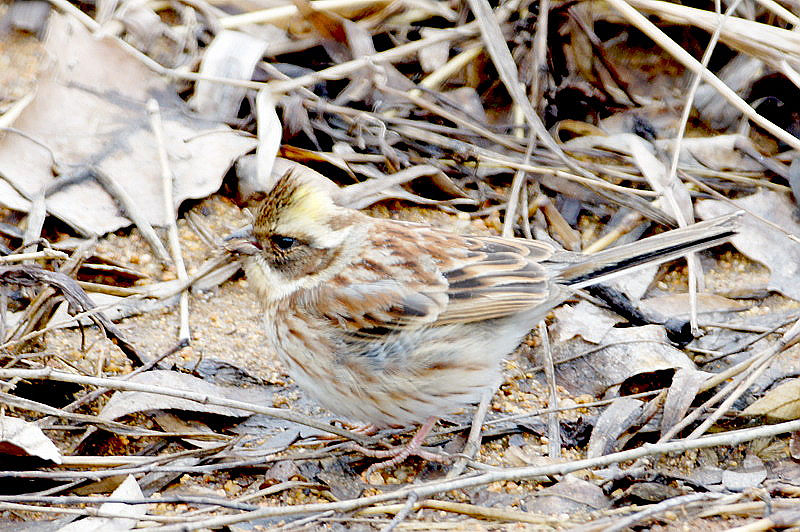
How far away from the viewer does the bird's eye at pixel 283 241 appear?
14.0 feet

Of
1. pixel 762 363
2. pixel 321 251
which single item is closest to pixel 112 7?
pixel 321 251

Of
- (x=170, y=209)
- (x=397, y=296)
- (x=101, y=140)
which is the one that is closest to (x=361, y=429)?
(x=397, y=296)

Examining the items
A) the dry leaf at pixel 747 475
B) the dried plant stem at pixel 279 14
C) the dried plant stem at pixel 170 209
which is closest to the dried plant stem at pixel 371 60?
the dried plant stem at pixel 279 14

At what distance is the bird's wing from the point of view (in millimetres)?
4062

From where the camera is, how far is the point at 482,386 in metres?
4.11

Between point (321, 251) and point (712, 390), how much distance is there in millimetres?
1811

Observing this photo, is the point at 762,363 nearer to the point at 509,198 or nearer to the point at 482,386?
the point at 482,386

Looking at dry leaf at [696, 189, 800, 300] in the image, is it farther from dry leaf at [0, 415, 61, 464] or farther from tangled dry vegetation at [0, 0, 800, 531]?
dry leaf at [0, 415, 61, 464]

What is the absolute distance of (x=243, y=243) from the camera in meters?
4.31

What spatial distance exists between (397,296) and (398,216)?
150 cm

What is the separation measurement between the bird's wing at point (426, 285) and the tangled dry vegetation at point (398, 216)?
49 centimetres

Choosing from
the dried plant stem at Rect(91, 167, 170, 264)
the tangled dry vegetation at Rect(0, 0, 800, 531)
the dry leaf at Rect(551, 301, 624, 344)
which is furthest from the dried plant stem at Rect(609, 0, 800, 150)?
the dried plant stem at Rect(91, 167, 170, 264)

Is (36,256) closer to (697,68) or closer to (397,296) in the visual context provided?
(397,296)

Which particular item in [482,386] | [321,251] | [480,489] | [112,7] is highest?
[112,7]
